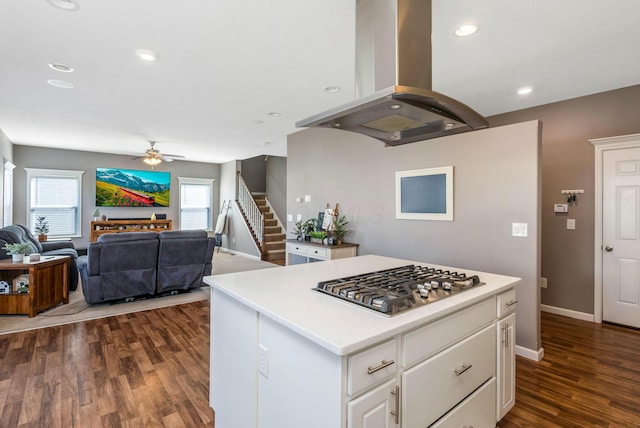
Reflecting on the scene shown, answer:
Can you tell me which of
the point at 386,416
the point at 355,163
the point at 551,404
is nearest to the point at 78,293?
the point at 355,163

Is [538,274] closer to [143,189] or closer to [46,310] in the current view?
[46,310]

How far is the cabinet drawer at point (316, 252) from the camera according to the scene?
14.5 feet

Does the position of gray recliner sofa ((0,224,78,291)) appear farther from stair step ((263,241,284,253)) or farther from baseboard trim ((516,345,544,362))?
baseboard trim ((516,345,544,362))

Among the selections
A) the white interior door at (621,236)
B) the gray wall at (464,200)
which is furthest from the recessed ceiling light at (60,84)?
the white interior door at (621,236)

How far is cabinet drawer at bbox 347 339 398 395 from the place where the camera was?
3.50 ft

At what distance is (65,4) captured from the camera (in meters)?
→ 2.08

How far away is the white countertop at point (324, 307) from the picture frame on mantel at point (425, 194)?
160 centimetres

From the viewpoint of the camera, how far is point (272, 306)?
1.40 meters

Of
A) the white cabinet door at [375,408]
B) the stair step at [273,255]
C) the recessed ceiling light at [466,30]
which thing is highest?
the recessed ceiling light at [466,30]

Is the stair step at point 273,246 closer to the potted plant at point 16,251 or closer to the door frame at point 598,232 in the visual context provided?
the potted plant at point 16,251

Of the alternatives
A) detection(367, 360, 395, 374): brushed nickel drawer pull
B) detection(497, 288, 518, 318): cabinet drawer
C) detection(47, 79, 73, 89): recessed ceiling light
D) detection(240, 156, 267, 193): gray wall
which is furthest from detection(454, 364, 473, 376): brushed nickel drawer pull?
detection(240, 156, 267, 193): gray wall

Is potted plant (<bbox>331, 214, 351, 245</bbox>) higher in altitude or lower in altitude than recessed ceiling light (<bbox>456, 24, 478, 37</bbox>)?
lower

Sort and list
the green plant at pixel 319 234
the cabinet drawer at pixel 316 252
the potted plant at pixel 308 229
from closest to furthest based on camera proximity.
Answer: the cabinet drawer at pixel 316 252 < the green plant at pixel 319 234 < the potted plant at pixel 308 229

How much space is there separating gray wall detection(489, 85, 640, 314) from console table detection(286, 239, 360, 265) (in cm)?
255
